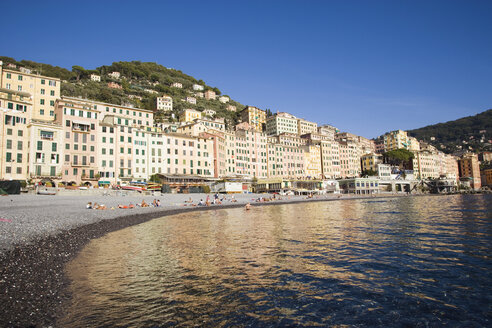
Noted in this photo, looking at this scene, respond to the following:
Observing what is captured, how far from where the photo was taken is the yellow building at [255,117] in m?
166

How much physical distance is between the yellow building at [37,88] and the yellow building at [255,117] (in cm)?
10454

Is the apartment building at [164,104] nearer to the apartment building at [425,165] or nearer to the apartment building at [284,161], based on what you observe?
the apartment building at [284,161]

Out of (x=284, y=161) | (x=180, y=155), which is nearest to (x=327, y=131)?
(x=284, y=161)

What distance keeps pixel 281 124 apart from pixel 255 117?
1643 centimetres

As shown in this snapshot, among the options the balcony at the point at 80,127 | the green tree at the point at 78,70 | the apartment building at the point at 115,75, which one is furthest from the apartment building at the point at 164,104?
the balcony at the point at 80,127

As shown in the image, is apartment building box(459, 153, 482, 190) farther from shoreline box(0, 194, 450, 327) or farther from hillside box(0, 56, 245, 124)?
shoreline box(0, 194, 450, 327)

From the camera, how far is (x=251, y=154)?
110 metres

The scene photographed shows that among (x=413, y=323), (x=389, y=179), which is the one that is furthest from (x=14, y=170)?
(x=389, y=179)

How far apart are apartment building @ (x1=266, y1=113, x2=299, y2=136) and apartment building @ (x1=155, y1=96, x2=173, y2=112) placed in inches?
2065

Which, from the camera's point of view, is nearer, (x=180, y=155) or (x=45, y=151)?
(x=45, y=151)

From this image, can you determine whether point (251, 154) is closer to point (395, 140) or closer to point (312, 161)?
point (312, 161)

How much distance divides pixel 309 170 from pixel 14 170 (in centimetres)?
10057

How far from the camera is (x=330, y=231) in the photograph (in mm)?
22719

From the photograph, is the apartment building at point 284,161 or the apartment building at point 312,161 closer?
the apartment building at point 284,161
